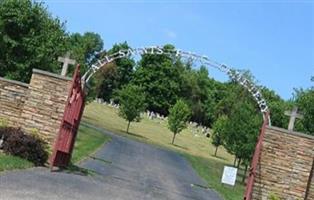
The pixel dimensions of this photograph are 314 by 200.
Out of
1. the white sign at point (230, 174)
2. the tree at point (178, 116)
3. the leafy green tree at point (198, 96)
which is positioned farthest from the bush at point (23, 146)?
the leafy green tree at point (198, 96)

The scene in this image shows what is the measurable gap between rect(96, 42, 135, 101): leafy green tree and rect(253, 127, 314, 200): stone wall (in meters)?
76.9

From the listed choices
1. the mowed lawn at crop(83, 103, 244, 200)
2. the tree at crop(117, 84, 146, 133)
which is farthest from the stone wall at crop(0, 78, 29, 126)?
the tree at crop(117, 84, 146, 133)

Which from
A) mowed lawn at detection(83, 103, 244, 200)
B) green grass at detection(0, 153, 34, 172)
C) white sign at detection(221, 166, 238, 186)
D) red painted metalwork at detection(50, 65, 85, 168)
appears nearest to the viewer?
green grass at detection(0, 153, 34, 172)

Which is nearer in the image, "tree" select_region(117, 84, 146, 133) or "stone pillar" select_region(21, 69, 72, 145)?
"stone pillar" select_region(21, 69, 72, 145)

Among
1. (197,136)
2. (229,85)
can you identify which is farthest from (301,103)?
(229,85)

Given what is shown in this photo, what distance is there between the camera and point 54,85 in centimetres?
1980

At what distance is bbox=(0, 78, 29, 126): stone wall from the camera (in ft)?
65.6

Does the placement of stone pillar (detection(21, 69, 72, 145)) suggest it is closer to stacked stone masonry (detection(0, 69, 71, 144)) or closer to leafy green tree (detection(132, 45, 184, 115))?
stacked stone masonry (detection(0, 69, 71, 144))

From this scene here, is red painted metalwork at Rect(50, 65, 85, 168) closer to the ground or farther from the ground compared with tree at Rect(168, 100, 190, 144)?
closer to the ground

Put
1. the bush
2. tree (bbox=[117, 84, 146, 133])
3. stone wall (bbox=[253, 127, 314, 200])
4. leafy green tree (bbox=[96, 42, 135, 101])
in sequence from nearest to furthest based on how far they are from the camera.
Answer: the bush → stone wall (bbox=[253, 127, 314, 200]) → tree (bbox=[117, 84, 146, 133]) → leafy green tree (bbox=[96, 42, 135, 101])

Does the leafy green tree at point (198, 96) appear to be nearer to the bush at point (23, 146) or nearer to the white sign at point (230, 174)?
the white sign at point (230, 174)

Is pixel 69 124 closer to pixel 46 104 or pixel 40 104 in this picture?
pixel 46 104

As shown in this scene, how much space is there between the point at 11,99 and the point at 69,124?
1882 mm

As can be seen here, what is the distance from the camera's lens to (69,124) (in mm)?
20375
